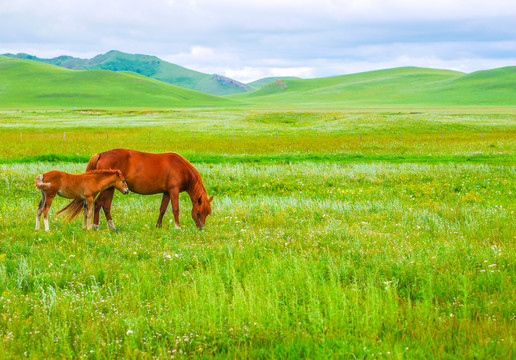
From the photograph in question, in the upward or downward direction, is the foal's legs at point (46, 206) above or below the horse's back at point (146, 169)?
below

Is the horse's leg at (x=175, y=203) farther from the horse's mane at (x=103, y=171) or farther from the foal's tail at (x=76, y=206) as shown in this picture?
the foal's tail at (x=76, y=206)

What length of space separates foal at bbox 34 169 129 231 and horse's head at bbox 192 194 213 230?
1751 millimetres

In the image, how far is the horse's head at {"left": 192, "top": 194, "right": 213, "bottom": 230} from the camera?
11.1 metres

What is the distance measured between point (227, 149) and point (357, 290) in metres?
29.3

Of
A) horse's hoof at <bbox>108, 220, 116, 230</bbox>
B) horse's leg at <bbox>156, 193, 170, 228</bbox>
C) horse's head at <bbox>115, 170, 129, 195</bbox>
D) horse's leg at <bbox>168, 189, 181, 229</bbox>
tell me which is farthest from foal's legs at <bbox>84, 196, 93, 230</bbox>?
horse's leg at <bbox>168, 189, 181, 229</bbox>

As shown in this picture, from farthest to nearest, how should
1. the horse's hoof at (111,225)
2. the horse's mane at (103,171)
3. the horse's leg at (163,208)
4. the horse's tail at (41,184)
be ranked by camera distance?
the horse's leg at (163,208)
the horse's hoof at (111,225)
the horse's mane at (103,171)
the horse's tail at (41,184)

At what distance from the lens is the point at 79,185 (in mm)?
10734

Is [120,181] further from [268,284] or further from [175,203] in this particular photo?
[268,284]

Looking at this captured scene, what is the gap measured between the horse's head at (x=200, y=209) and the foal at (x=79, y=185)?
1.75 metres

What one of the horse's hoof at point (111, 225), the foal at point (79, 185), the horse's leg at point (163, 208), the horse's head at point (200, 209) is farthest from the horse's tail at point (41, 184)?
the horse's head at point (200, 209)

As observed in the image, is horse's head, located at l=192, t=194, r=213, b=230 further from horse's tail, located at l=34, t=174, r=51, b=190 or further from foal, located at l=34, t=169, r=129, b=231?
horse's tail, located at l=34, t=174, r=51, b=190

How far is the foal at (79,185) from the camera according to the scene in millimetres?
10523

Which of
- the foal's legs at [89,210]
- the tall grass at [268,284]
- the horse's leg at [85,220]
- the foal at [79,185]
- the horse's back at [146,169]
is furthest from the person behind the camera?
the horse's back at [146,169]

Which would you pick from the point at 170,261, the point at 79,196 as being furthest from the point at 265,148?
the point at 170,261
